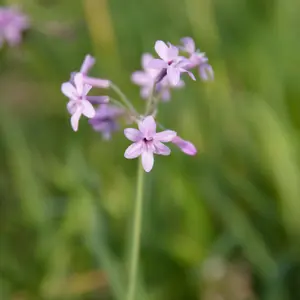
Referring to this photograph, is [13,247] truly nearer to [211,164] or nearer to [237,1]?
[211,164]

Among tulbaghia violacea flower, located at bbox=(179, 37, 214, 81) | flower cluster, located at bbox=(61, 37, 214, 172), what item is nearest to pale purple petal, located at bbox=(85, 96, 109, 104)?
flower cluster, located at bbox=(61, 37, 214, 172)

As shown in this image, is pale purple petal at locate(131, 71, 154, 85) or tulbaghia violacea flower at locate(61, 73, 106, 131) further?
pale purple petal at locate(131, 71, 154, 85)

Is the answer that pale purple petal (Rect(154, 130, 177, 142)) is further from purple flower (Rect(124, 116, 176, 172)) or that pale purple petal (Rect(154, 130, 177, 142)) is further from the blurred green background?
the blurred green background

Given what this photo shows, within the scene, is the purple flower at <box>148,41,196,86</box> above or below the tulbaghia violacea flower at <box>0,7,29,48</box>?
below

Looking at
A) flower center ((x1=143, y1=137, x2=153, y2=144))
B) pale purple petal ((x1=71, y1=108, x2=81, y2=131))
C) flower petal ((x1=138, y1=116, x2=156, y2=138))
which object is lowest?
flower center ((x1=143, y1=137, x2=153, y2=144))

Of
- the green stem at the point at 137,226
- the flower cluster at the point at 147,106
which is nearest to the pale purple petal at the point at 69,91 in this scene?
the flower cluster at the point at 147,106

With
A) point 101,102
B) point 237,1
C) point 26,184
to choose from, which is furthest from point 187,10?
point 101,102

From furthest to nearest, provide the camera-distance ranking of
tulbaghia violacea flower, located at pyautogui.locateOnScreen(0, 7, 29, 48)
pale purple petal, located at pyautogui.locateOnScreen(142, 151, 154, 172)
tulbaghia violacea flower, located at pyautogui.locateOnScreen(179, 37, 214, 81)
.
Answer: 1. tulbaghia violacea flower, located at pyautogui.locateOnScreen(0, 7, 29, 48)
2. tulbaghia violacea flower, located at pyautogui.locateOnScreen(179, 37, 214, 81)
3. pale purple petal, located at pyautogui.locateOnScreen(142, 151, 154, 172)

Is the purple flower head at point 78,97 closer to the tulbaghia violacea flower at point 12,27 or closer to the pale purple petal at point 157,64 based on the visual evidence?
the pale purple petal at point 157,64
